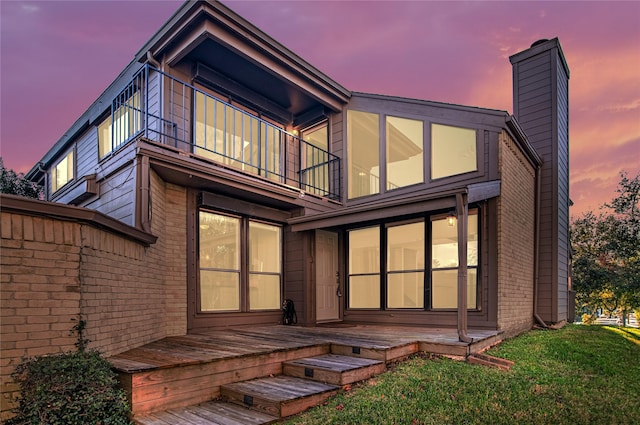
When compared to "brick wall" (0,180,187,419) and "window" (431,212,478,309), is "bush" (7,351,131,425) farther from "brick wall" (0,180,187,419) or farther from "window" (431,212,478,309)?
"window" (431,212,478,309)

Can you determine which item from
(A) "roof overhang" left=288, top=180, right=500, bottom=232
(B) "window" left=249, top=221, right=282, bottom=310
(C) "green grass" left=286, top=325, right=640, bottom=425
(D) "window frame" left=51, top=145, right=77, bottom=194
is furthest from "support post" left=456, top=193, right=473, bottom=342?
(D) "window frame" left=51, top=145, right=77, bottom=194

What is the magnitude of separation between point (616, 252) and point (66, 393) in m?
17.0

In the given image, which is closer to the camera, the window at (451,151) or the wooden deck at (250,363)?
the wooden deck at (250,363)

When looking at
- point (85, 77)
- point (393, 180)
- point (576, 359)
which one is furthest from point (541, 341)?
point (85, 77)

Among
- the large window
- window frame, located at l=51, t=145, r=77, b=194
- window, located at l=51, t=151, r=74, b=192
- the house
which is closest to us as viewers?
the house

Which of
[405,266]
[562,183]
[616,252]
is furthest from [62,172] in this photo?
[616,252]

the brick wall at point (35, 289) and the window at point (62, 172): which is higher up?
the window at point (62, 172)

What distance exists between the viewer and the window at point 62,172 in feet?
35.7

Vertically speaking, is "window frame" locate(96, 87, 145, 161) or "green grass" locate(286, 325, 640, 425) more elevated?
"window frame" locate(96, 87, 145, 161)

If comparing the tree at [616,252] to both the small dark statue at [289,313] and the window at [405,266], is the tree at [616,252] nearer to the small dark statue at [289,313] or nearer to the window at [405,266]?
the window at [405,266]

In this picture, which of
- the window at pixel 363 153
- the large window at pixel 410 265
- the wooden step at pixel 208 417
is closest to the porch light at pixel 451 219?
the large window at pixel 410 265

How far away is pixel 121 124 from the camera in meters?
7.88

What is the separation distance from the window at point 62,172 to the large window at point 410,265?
831cm

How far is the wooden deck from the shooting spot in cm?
355
